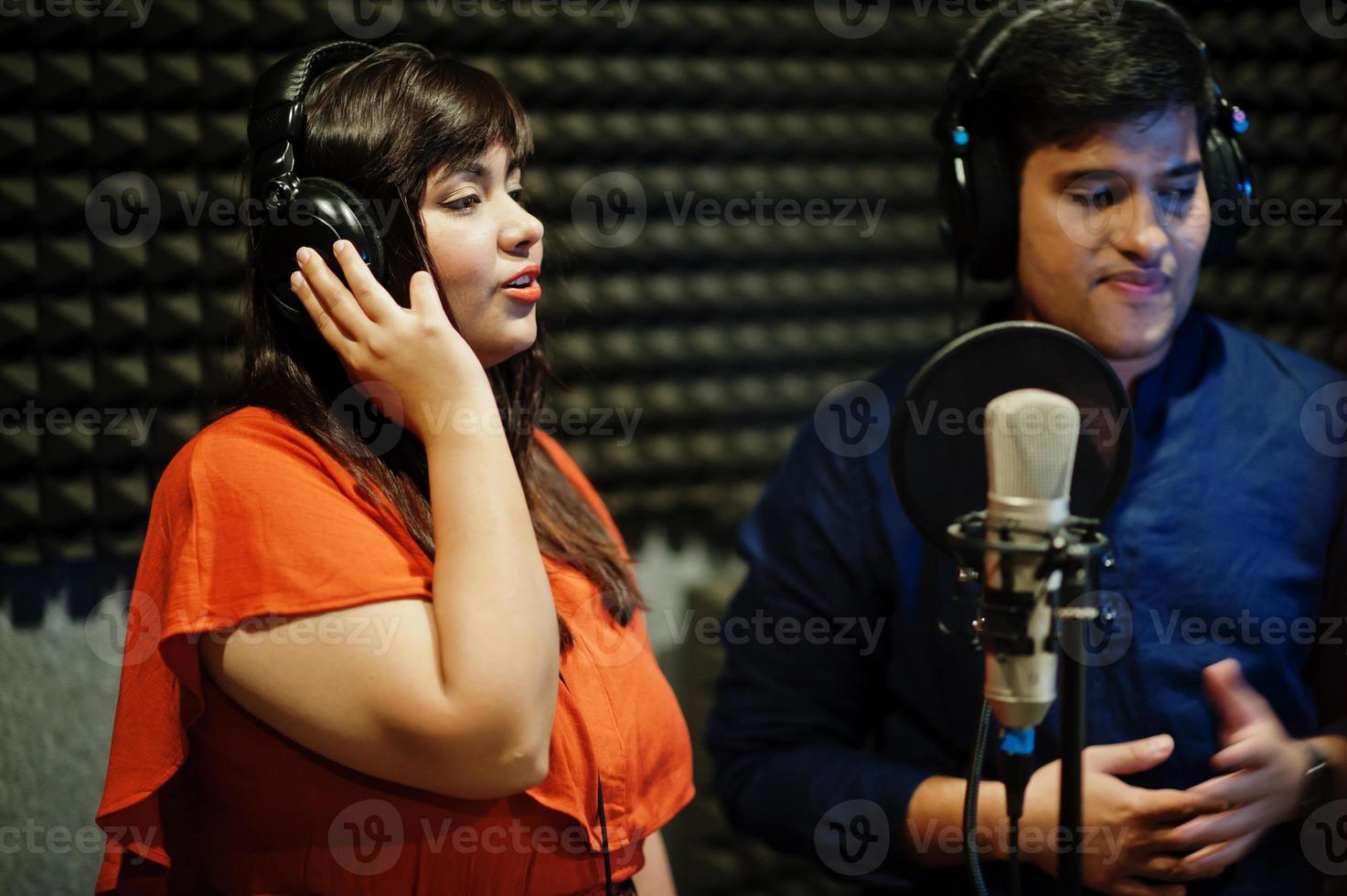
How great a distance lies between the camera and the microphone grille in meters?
0.73

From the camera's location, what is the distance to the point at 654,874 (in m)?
1.20

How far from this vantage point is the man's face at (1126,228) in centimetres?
122

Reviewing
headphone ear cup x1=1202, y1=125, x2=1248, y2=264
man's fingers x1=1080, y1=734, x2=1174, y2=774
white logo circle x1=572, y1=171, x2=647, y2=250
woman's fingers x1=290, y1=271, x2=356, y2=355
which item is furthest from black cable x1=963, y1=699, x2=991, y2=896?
white logo circle x1=572, y1=171, x2=647, y2=250

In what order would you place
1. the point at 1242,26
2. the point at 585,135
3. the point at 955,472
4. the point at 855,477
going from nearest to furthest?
the point at 955,472
the point at 855,477
the point at 585,135
the point at 1242,26

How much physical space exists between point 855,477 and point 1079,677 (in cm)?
63

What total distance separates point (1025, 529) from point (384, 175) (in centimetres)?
63

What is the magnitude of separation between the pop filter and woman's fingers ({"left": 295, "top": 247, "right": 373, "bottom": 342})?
45cm

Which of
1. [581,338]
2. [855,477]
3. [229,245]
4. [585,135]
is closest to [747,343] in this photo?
[581,338]

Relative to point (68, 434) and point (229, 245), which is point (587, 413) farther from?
point (68, 434)

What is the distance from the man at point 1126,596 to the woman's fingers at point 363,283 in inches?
25.3

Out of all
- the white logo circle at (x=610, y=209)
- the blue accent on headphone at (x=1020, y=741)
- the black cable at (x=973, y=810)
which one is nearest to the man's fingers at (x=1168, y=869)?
the black cable at (x=973, y=810)

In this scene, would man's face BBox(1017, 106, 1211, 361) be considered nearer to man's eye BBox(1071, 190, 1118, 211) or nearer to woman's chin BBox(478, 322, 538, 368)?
man's eye BBox(1071, 190, 1118, 211)

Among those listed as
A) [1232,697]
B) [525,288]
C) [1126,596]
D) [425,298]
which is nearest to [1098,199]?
[1126,596]

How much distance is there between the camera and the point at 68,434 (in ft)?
5.07
